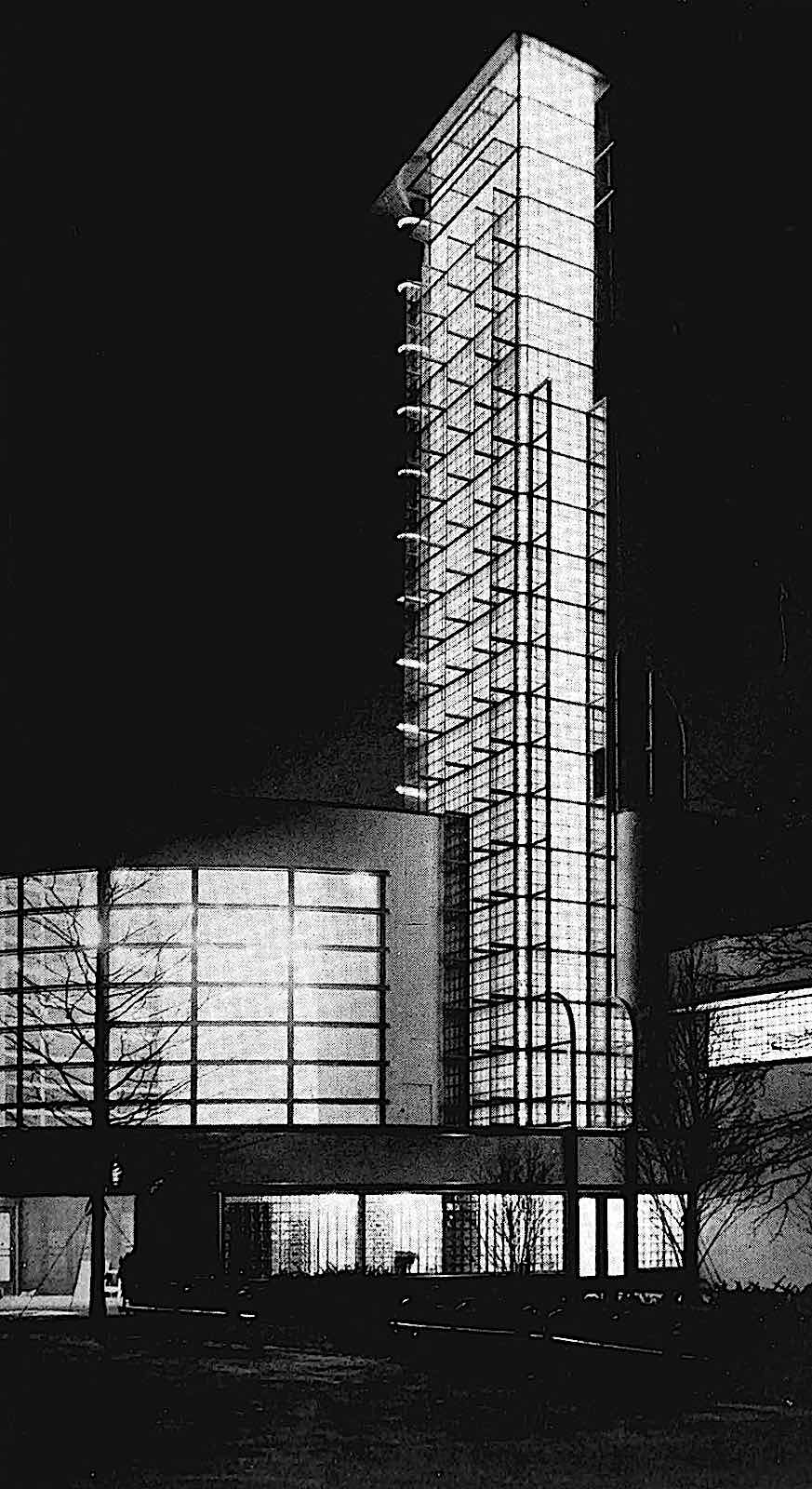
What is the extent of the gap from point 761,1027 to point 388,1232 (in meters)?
14.5

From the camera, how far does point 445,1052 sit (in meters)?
71.5

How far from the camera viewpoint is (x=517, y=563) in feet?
244

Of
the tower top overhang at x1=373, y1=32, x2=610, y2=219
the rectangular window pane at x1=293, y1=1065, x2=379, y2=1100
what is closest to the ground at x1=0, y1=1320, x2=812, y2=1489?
the rectangular window pane at x1=293, y1=1065, x2=379, y2=1100

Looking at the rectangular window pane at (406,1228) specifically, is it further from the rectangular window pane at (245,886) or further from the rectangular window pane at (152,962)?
the rectangular window pane at (245,886)

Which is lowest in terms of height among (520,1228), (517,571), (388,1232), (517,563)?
(388,1232)

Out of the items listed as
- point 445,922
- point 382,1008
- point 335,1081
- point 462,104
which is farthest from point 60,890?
point 462,104

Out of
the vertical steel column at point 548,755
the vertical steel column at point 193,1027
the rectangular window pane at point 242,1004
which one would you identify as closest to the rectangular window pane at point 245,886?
the vertical steel column at point 193,1027

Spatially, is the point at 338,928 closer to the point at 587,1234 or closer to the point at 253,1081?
the point at 253,1081

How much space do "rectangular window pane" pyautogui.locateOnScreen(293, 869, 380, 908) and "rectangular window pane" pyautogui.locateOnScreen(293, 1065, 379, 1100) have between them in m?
5.46

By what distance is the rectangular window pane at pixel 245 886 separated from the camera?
6906cm

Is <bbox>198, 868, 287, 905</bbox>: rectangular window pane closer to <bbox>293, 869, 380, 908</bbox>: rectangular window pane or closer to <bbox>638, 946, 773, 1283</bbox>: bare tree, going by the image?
<bbox>293, 869, 380, 908</bbox>: rectangular window pane

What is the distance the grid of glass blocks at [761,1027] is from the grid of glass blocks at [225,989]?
15.3 meters

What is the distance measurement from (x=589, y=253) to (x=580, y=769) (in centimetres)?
2001

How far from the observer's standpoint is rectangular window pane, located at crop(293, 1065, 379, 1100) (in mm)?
69062
